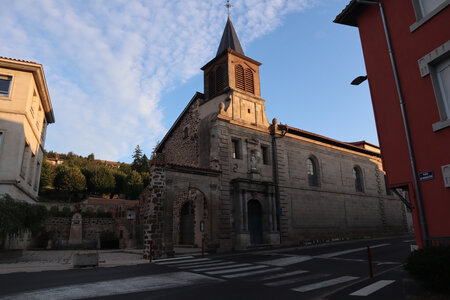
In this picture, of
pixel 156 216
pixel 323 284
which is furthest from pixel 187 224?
pixel 323 284

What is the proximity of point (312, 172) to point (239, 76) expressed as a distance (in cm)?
1066

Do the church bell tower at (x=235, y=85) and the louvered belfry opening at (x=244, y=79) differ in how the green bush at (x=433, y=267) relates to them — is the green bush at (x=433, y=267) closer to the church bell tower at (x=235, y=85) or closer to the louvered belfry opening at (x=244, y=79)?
the church bell tower at (x=235, y=85)

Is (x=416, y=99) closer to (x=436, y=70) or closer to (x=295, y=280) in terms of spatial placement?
(x=436, y=70)

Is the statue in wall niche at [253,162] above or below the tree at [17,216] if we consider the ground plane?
above

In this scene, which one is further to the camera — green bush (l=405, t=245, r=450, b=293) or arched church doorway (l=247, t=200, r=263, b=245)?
arched church doorway (l=247, t=200, r=263, b=245)

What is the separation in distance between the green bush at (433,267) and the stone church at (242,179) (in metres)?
11.8

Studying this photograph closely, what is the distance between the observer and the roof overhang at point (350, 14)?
381 inches

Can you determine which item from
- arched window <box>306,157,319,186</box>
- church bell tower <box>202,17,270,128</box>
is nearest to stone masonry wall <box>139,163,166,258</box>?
church bell tower <box>202,17,270,128</box>

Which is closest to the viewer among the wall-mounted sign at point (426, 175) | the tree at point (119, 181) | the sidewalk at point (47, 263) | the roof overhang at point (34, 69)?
the wall-mounted sign at point (426, 175)

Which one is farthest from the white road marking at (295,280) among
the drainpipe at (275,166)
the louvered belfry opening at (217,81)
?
the louvered belfry opening at (217,81)

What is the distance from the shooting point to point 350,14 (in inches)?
394

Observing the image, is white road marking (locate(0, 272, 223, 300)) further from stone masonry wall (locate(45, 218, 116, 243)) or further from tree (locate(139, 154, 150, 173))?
tree (locate(139, 154, 150, 173))

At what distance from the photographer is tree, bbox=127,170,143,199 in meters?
53.6

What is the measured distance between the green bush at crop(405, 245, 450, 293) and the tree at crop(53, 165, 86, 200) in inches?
2051
